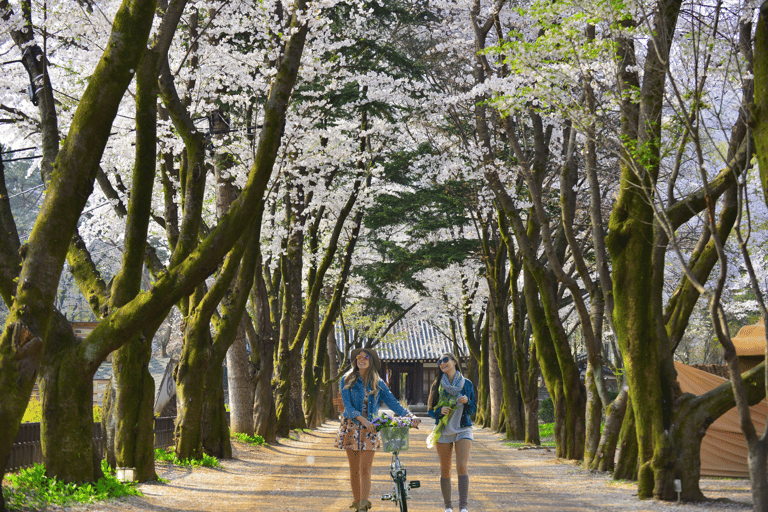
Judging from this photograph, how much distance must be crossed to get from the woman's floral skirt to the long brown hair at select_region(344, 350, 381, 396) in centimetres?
34

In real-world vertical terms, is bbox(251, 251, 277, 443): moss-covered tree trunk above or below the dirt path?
above

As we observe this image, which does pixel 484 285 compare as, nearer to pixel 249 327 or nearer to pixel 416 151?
pixel 416 151

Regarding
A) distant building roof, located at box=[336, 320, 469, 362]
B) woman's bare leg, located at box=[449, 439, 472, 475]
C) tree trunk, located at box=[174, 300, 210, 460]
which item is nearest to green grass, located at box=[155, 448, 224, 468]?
tree trunk, located at box=[174, 300, 210, 460]

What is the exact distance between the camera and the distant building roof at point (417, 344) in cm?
4659

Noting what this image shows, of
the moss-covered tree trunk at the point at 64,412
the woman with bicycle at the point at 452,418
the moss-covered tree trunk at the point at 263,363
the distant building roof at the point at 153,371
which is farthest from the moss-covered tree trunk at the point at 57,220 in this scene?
the distant building roof at the point at 153,371

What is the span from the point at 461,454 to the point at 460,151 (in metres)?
11.8

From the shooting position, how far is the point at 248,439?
53.0 feet

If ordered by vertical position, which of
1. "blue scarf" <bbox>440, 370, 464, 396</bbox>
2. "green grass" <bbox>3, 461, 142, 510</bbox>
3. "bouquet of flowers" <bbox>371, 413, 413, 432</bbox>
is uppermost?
"blue scarf" <bbox>440, 370, 464, 396</bbox>

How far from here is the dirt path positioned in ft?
26.4

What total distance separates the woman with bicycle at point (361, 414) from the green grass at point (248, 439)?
10.0 metres

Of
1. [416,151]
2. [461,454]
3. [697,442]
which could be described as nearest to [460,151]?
[416,151]

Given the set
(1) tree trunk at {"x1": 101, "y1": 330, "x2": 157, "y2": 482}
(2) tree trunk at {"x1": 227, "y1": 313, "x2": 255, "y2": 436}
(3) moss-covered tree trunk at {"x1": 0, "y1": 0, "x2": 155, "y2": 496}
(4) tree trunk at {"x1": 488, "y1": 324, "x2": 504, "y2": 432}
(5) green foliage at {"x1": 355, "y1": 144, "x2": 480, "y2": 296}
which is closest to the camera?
(3) moss-covered tree trunk at {"x1": 0, "y1": 0, "x2": 155, "y2": 496}

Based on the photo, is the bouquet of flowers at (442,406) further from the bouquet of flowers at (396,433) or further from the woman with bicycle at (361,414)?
the bouquet of flowers at (396,433)

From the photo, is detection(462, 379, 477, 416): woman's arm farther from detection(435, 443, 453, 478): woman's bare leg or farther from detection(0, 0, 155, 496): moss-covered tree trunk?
detection(0, 0, 155, 496): moss-covered tree trunk
